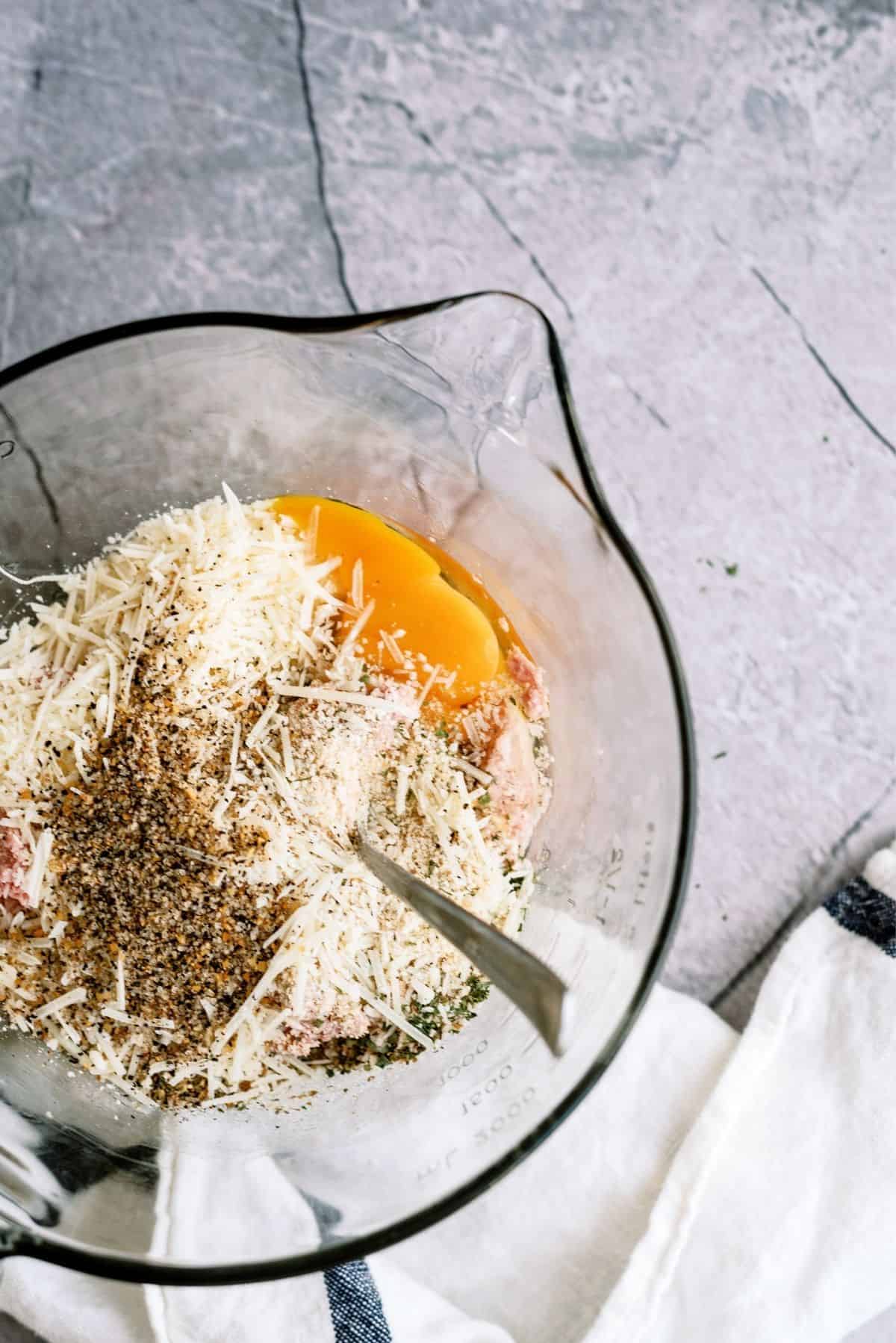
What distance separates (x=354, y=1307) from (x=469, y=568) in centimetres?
69

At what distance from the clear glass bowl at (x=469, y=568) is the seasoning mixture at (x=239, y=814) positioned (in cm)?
7

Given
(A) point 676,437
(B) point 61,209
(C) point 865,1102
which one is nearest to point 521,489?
(A) point 676,437

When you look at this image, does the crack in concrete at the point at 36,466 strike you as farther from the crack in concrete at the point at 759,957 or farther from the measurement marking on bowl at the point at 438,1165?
the crack in concrete at the point at 759,957

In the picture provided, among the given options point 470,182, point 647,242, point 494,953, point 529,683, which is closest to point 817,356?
point 647,242

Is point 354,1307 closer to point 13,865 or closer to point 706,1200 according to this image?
point 706,1200

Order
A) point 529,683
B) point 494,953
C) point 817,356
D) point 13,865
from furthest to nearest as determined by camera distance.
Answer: point 817,356 < point 529,683 < point 13,865 < point 494,953

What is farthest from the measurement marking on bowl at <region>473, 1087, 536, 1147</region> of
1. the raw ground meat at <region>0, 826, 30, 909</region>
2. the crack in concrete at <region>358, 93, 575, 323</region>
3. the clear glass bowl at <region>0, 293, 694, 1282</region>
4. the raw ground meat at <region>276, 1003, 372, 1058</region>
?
the crack in concrete at <region>358, 93, 575, 323</region>

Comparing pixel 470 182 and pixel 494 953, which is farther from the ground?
pixel 470 182

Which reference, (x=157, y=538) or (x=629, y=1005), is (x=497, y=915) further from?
(x=157, y=538)

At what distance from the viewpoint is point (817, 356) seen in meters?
1.24

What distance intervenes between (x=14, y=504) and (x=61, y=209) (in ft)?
1.24

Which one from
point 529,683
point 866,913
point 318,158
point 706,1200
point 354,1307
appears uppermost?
point 318,158

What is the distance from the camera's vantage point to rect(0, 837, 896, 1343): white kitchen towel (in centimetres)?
111

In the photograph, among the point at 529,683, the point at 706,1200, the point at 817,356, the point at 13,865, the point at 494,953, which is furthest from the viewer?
the point at 817,356
